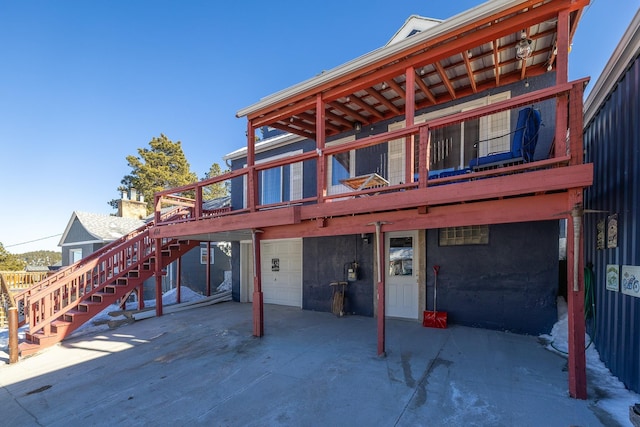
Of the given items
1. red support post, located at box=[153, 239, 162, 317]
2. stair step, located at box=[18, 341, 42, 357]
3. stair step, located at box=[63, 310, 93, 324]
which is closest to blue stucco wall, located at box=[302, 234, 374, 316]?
red support post, located at box=[153, 239, 162, 317]

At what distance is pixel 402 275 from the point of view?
6.54 meters

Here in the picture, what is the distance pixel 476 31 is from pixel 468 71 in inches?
50.4

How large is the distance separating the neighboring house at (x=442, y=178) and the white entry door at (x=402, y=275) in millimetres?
25

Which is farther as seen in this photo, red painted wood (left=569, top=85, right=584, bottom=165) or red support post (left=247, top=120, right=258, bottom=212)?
red support post (left=247, top=120, right=258, bottom=212)

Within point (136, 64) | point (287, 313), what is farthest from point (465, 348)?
point (136, 64)

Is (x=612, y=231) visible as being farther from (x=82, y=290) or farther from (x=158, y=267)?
(x=82, y=290)

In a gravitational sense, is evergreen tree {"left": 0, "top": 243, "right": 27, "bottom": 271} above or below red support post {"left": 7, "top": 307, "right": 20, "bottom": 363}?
below

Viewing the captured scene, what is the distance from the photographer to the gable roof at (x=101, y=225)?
13.3 meters

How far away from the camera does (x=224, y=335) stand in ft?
19.0

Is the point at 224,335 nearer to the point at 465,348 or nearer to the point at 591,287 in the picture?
the point at 465,348

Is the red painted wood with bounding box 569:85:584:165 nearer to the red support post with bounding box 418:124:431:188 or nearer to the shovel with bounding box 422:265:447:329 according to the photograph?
the red support post with bounding box 418:124:431:188

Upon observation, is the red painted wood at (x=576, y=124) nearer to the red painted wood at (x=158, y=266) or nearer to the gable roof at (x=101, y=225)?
the red painted wood at (x=158, y=266)

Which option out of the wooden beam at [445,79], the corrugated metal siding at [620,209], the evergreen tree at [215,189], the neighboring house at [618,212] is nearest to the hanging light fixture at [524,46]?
the neighboring house at [618,212]

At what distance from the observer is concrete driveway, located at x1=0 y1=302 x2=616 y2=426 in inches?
115
